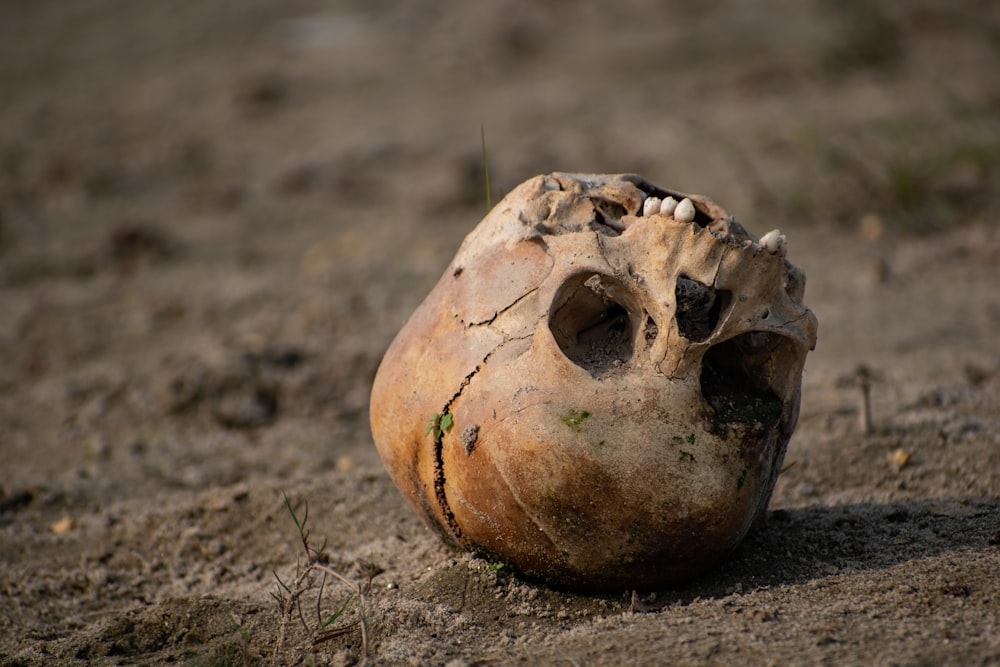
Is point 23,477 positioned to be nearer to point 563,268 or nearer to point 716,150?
point 563,268

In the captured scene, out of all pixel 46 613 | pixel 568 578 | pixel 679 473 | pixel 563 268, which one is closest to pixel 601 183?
pixel 563 268

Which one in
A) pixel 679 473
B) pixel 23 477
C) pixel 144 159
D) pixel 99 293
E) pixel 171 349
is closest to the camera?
A: pixel 679 473

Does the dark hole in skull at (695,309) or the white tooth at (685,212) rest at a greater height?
the white tooth at (685,212)

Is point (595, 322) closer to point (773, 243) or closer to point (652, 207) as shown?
point (652, 207)

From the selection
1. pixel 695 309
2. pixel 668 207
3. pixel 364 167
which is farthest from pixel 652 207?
pixel 364 167

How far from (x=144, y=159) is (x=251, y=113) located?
136cm

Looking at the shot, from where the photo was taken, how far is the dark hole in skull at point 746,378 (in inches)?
107

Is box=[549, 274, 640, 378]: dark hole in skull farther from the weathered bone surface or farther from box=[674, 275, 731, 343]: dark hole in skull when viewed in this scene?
box=[674, 275, 731, 343]: dark hole in skull

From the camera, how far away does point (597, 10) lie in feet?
39.8

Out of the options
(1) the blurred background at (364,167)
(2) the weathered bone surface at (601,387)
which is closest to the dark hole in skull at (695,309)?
(2) the weathered bone surface at (601,387)

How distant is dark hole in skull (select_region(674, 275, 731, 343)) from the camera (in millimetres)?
2766

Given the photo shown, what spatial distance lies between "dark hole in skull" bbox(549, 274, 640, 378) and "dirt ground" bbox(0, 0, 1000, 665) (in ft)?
2.20

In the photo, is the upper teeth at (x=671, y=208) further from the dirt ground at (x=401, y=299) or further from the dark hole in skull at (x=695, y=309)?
the dirt ground at (x=401, y=299)

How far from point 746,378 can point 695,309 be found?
0.26 meters
